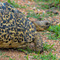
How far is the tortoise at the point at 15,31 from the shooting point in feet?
9.05

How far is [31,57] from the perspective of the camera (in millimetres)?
2613

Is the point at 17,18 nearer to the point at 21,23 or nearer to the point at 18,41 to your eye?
the point at 21,23

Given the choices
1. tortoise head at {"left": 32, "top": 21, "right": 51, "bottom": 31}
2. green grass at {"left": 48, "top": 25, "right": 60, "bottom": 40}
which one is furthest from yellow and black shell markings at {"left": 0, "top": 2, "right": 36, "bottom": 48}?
tortoise head at {"left": 32, "top": 21, "right": 51, "bottom": 31}

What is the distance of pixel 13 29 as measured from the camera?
284 centimetres

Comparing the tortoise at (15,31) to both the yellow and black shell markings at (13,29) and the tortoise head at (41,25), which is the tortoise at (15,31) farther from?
the tortoise head at (41,25)

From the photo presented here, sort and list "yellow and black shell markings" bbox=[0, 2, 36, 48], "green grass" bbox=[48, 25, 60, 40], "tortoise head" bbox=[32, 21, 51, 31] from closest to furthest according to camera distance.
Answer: "yellow and black shell markings" bbox=[0, 2, 36, 48]
"green grass" bbox=[48, 25, 60, 40]
"tortoise head" bbox=[32, 21, 51, 31]

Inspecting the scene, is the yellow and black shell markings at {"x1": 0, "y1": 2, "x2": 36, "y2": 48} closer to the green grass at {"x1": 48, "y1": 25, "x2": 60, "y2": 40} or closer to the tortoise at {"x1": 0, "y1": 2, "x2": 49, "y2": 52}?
the tortoise at {"x1": 0, "y1": 2, "x2": 49, "y2": 52}

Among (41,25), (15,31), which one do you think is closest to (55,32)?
(41,25)

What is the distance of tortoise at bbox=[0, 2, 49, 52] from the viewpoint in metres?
2.76

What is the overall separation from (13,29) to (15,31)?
2.4 inches

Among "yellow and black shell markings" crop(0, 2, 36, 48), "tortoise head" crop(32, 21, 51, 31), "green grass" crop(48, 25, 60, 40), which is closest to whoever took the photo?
"yellow and black shell markings" crop(0, 2, 36, 48)

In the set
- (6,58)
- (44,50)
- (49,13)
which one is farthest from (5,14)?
(49,13)

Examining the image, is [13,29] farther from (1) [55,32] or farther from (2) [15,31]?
(1) [55,32]

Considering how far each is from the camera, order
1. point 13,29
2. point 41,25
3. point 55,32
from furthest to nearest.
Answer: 1. point 41,25
2. point 55,32
3. point 13,29
